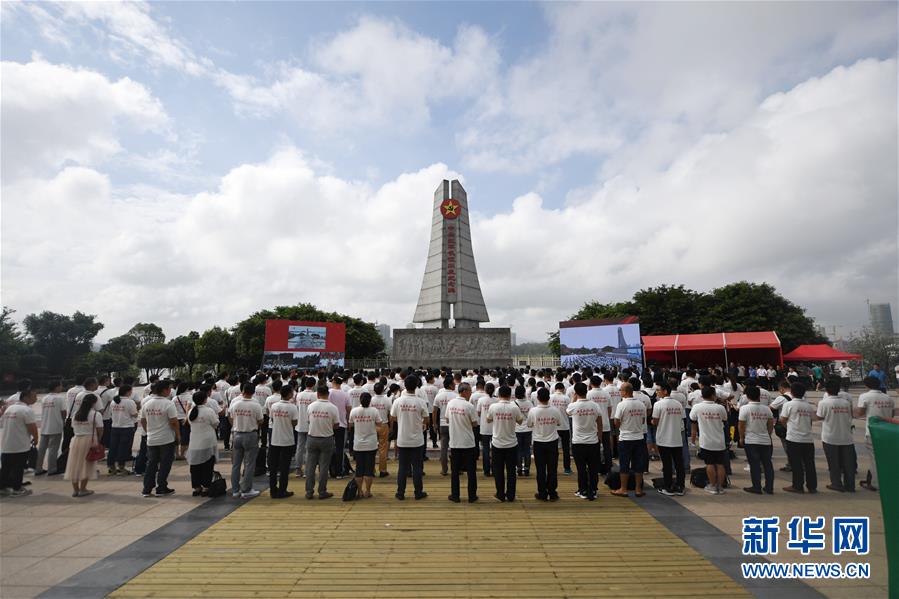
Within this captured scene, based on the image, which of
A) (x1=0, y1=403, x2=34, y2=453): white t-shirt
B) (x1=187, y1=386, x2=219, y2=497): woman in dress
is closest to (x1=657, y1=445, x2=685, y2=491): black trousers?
(x1=187, y1=386, x2=219, y2=497): woman in dress

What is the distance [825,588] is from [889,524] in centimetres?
196

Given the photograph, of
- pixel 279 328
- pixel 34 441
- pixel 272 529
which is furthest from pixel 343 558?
pixel 279 328

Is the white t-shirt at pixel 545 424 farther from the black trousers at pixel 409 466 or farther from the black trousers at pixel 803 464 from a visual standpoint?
the black trousers at pixel 803 464

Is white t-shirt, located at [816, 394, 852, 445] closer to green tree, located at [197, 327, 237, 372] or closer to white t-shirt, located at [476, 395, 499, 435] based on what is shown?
white t-shirt, located at [476, 395, 499, 435]

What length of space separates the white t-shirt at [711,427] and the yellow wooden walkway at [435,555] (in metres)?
1.73

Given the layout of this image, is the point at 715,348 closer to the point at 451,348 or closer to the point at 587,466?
the point at 451,348

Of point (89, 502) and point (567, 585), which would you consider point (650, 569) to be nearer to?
point (567, 585)

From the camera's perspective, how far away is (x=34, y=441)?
27.1ft

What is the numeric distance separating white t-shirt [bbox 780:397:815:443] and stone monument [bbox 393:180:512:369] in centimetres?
2370

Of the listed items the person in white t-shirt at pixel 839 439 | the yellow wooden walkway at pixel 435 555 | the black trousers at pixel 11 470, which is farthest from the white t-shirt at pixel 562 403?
the black trousers at pixel 11 470

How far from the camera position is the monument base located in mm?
31000

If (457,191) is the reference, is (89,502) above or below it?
below

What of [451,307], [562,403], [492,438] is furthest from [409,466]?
[451,307]

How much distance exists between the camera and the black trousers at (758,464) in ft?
23.8
